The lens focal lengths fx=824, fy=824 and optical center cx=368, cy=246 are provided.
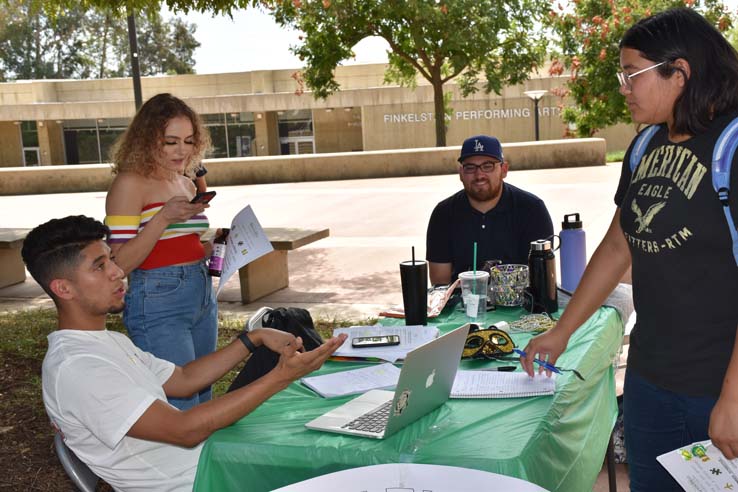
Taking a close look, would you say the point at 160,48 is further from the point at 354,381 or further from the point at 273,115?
the point at 354,381

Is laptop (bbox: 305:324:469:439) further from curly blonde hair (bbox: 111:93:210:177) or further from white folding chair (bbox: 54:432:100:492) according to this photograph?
curly blonde hair (bbox: 111:93:210:177)

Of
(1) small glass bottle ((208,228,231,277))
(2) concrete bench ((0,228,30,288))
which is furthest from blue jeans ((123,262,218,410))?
(2) concrete bench ((0,228,30,288))

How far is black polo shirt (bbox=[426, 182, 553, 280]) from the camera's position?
437 centimetres

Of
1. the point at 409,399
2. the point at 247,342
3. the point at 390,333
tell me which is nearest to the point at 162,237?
the point at 247,342

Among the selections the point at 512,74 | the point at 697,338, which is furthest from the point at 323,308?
the point at 512,74

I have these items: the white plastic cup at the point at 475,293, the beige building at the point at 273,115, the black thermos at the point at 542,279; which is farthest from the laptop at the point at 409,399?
the beige building at the point at 273,115

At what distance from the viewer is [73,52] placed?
5762cm

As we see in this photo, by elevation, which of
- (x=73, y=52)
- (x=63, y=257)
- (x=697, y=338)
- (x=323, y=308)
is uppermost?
(x=73, y=52)

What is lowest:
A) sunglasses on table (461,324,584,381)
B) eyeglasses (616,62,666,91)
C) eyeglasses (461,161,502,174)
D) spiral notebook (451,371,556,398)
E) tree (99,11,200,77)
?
spiral notebook (451,371,556,398)

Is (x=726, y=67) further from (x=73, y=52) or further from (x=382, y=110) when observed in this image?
(x=73, y=52)

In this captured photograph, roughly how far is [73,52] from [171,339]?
59289 mm

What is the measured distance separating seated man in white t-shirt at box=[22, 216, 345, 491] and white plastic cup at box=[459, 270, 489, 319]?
98 centimetres

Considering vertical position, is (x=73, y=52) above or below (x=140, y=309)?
above

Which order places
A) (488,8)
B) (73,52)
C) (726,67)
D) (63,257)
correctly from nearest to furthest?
1. (726,67)
2. (63,257)
3. (488,8)
4. (73,52)
